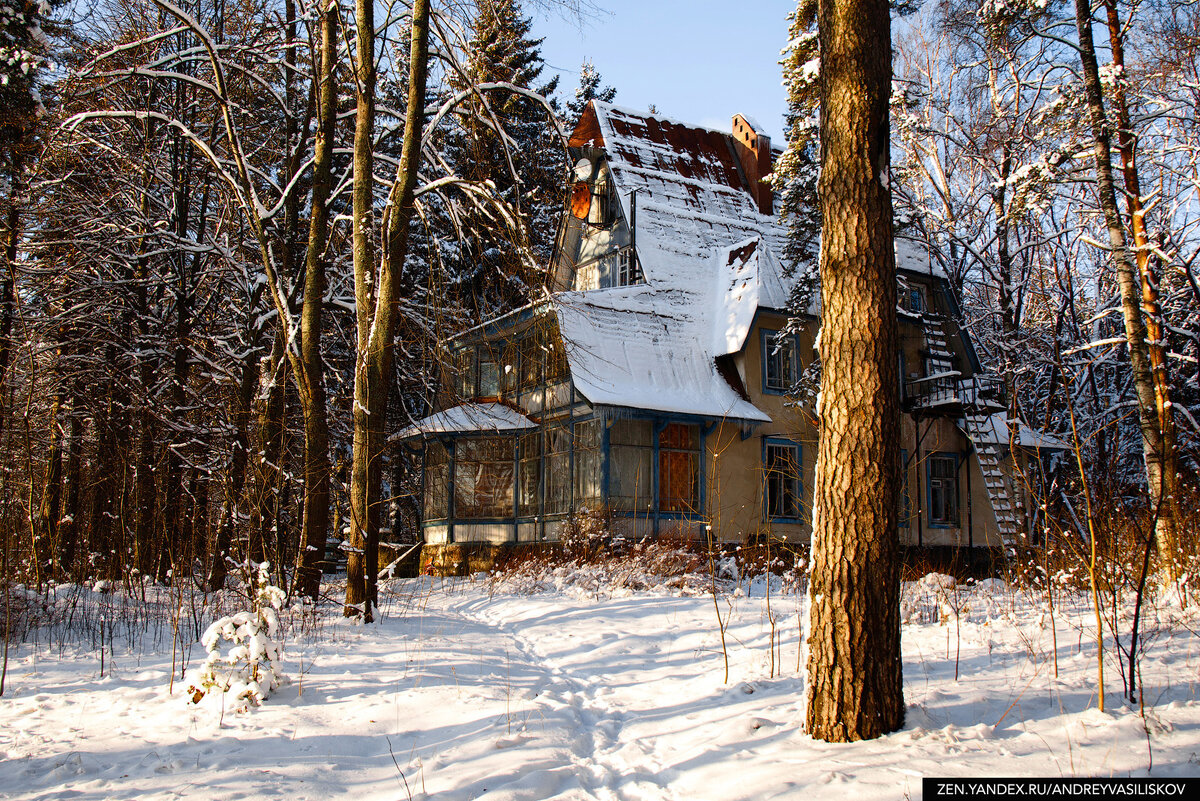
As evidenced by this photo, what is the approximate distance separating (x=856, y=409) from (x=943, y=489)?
18.9 metres

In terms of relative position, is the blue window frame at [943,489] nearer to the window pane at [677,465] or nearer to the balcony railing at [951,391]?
the balcony railing at [951,391]

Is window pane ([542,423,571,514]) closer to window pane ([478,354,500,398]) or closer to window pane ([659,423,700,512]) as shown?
window pane ([659,423,700,512])

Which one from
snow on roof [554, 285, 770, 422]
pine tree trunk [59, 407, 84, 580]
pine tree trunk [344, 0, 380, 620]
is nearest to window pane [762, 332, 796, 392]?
snow on roof [554, 285, 770, 422]

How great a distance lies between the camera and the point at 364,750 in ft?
14.5

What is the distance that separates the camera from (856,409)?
4727 millimetres

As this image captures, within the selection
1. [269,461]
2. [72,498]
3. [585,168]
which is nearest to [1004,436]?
[585,168]

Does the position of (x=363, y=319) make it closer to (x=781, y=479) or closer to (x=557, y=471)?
(x=557, y=471)

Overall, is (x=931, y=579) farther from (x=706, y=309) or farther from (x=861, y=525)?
(x=706, y=309)

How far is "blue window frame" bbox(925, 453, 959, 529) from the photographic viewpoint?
21.5 metres

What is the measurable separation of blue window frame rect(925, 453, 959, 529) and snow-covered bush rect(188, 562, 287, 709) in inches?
772

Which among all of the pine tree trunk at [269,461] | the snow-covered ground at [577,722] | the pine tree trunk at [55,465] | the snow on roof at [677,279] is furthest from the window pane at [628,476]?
the snow-covered ground at [577,722]

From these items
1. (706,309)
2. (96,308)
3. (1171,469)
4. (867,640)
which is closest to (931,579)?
(1171,469)

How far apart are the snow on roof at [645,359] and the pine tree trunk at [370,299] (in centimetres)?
801

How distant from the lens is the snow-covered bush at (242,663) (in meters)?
4.70
